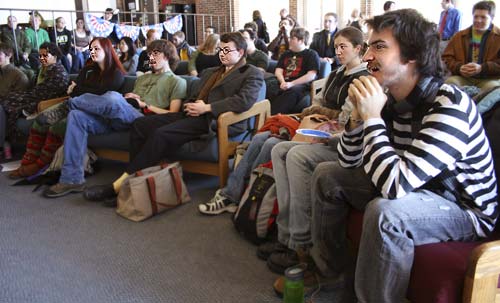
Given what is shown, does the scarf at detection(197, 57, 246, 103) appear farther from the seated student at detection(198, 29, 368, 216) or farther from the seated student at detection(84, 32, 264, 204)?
the seated student at detection(198, 29, 368, 216)

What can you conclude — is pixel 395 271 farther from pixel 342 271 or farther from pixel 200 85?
pixel 200 85

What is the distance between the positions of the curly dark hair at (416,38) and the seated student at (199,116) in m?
1.61

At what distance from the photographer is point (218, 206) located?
273 centimetres

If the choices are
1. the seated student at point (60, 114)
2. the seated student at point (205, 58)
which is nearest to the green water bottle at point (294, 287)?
the seated student at point (60, 114)

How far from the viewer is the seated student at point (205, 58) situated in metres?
5.09

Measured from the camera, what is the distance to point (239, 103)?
2959mm

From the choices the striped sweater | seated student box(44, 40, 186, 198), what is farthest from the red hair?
the striped sweater

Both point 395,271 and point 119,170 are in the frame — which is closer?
point 395,271

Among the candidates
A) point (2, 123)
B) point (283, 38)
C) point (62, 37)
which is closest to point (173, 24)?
point (62, 37)

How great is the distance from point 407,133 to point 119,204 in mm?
1873

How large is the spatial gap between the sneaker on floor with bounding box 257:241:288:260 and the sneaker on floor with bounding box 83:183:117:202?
121 centimetres

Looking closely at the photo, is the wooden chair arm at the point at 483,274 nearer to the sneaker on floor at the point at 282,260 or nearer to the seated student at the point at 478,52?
the sneaker on floor at the point at 282,260

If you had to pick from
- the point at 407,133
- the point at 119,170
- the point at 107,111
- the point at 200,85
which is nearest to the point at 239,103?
the point at 200,85

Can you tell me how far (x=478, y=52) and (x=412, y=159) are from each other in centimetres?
263
